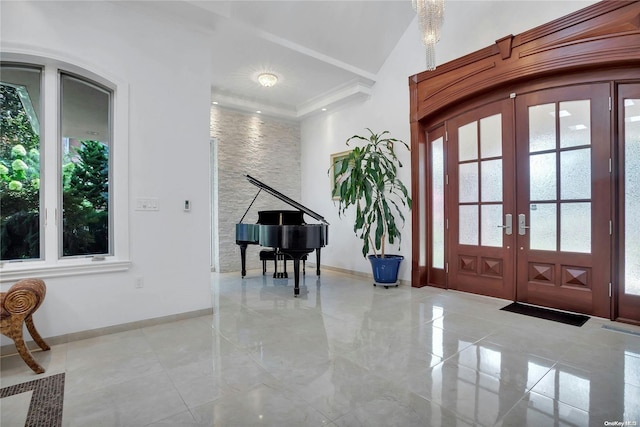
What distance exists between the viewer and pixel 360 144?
578 centimetres

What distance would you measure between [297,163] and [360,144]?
1.82m

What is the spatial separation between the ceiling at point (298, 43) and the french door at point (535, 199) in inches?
67.3

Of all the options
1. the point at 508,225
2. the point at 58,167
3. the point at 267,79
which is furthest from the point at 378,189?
the point at 58,167

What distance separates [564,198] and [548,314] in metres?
1.28

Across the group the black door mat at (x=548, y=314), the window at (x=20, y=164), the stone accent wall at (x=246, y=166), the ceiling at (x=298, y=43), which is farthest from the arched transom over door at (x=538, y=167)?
the window at (x=20, y=164)

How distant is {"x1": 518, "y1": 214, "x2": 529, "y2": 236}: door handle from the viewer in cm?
378

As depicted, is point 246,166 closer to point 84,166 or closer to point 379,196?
point 379,196

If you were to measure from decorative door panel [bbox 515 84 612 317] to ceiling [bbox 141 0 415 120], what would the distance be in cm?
227

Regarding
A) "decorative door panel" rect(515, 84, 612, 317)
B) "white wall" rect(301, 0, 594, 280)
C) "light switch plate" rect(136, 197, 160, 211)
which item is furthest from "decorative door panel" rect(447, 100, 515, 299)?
"light switch plate" rect(136, 197, 160, 211)

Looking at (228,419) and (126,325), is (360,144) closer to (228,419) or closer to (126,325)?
(126,325)

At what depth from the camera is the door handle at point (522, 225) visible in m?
3.78

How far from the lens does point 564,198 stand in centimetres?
347

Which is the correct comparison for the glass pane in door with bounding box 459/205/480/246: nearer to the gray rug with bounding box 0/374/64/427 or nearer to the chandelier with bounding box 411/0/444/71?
the chandelier with bounding box 411/0/444/71

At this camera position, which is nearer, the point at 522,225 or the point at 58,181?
the point at 58,181
